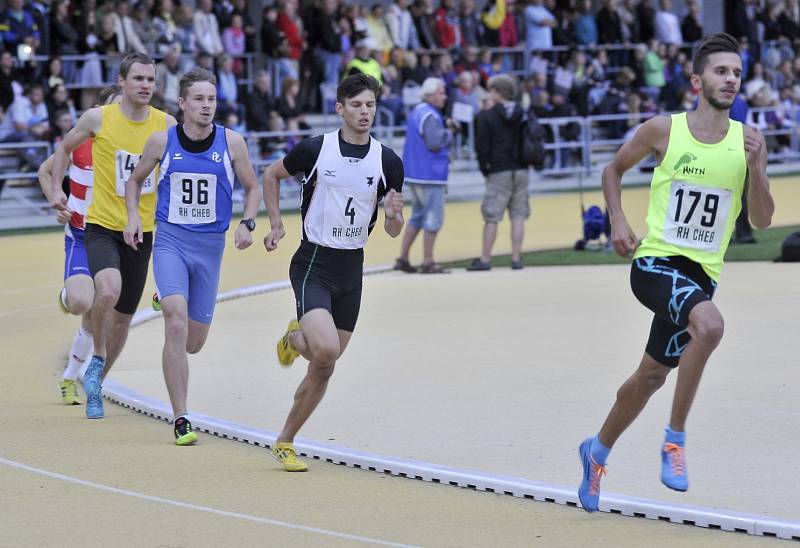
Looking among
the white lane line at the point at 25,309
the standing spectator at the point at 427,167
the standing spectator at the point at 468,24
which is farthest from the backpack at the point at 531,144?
Result: the standing spectator at the point at 468,24

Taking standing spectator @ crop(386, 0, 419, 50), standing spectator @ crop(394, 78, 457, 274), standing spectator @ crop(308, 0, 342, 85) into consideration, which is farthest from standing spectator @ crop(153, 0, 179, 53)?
standing spectator @ crop(394, 78, 457, 274)

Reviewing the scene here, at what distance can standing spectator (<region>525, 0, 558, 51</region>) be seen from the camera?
32.2m

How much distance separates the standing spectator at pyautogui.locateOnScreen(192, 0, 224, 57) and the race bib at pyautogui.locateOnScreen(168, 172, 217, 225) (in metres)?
17.6

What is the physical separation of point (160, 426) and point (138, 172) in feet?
5.01

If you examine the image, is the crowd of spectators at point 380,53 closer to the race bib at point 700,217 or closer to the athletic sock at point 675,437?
the race bib at point 700,217

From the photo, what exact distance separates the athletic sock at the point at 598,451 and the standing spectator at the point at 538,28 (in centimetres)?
2572

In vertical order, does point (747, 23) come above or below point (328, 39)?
below

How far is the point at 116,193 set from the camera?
393 inches

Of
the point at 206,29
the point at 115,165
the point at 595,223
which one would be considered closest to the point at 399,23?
the point at 206,29

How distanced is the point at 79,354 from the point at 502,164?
8006 millimetres

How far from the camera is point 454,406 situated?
31.7 feet

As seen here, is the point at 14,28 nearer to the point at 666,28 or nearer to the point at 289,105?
the point at 289,105

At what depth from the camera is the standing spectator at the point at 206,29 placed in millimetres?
26406

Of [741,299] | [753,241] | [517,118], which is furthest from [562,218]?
[741,299]
